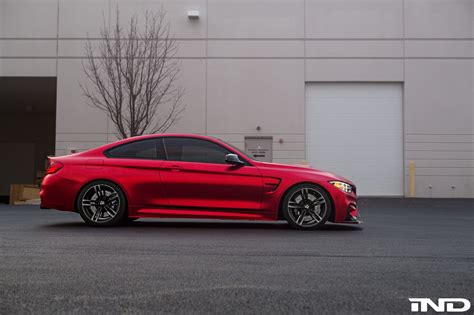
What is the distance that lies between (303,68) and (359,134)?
346 cm

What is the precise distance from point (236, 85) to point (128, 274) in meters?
16.8

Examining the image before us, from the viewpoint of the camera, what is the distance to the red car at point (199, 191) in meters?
7.09

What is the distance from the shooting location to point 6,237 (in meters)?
6.08

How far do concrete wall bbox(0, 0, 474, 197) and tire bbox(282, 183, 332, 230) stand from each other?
43.1 ft

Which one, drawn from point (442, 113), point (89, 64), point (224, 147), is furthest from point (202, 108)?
point (224, 147)

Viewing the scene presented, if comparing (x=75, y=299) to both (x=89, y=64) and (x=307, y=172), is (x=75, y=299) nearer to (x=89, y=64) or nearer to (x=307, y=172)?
(x=307, y=172)

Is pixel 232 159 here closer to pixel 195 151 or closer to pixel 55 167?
pixel 195 151

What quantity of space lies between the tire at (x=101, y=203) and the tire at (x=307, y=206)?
231 centimetres

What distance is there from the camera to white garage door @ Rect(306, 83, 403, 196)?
66.3 ft

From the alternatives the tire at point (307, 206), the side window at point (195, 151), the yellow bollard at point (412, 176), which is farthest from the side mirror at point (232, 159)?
the yellow bollard at point (412, 176)

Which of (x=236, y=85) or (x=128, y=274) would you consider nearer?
(x=128, y=274)

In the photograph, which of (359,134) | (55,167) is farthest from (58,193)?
(359,134)

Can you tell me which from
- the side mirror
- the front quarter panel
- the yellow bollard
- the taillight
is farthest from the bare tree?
the front quarter panel

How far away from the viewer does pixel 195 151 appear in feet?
24.1
